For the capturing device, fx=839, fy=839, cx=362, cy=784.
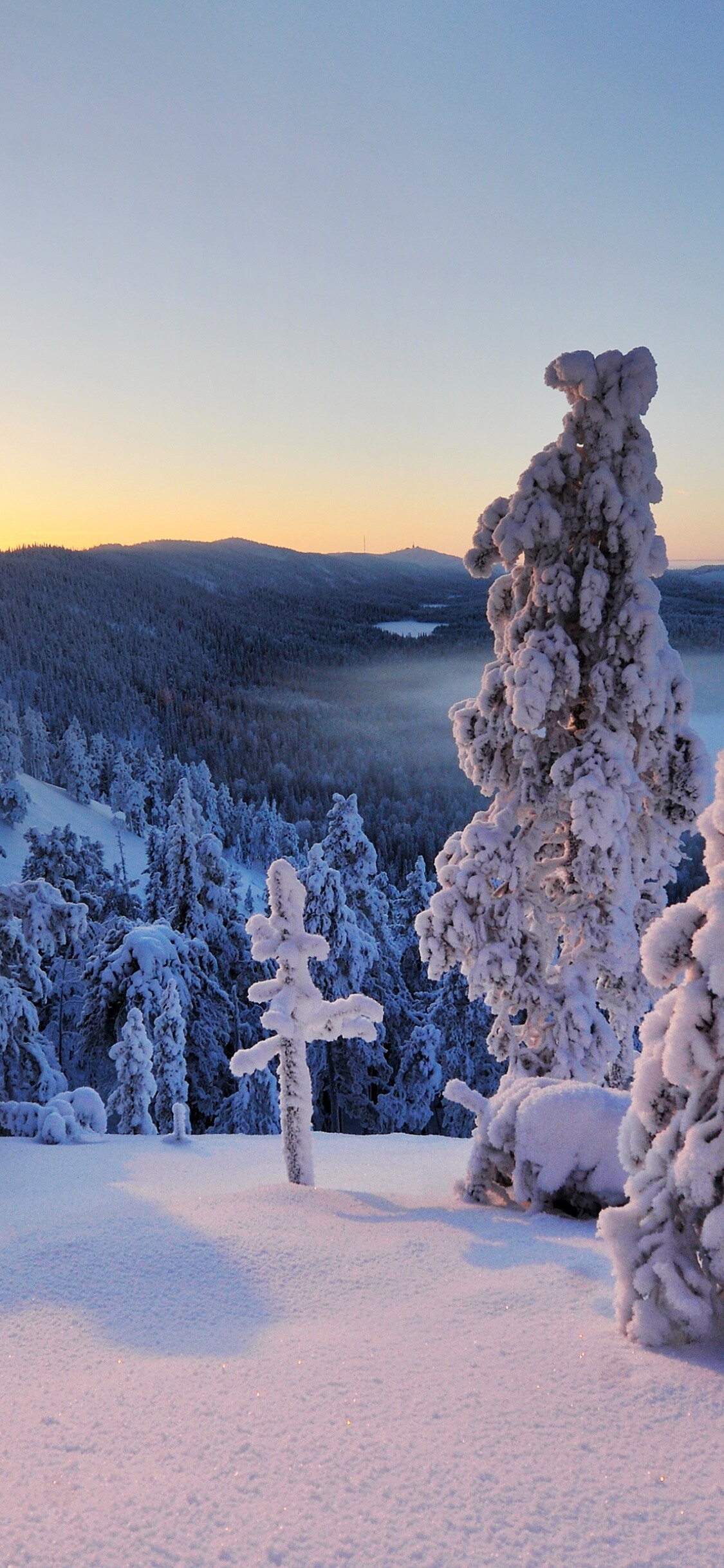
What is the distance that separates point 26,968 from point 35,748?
97760 mm

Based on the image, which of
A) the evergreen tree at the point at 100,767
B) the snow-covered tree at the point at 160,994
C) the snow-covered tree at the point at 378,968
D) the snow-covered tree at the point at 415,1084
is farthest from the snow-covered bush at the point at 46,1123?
the evergreen tree at the point at 100,767

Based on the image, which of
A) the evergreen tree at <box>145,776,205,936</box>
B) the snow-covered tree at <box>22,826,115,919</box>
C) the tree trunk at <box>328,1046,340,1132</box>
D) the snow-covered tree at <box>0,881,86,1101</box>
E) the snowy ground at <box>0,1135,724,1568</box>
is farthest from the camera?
the snow-covered tree at <box>22,826,115,919</box>

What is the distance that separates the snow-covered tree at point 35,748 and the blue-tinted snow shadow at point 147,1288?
343 feet

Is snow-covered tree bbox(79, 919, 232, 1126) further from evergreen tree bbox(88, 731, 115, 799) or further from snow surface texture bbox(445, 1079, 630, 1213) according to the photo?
evergreen tree bbox(88, 731, 115, 799)

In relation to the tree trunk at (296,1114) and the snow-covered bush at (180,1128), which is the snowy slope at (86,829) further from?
the tree trunk at (296,1114)

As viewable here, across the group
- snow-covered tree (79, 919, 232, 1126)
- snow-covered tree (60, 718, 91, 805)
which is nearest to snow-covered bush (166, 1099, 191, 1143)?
snow-covered tree (79, 919, 232, 1126)

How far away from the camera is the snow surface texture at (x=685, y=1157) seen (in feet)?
14.4

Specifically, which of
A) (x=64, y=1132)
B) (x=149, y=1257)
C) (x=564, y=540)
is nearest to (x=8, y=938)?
(x=64, y=1132)

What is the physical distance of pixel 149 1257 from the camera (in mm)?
6492

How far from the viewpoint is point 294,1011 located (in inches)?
441

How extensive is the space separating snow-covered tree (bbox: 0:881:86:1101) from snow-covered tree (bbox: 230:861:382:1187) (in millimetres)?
4484

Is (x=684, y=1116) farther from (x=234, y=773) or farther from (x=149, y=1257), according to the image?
(x=234, y=773)

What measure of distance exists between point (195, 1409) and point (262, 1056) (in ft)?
22.8

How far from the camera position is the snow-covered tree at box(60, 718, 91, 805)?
299ft
